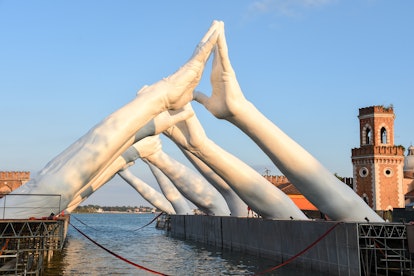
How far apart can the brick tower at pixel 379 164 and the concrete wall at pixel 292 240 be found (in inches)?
767

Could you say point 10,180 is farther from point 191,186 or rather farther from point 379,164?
point 379,164

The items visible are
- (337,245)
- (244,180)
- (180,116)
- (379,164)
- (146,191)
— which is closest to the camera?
(337,245)

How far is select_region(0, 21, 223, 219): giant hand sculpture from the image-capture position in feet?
60.2

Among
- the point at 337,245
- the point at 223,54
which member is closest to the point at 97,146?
the point at 223,54

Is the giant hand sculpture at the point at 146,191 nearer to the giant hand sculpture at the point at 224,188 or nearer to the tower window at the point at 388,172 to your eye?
the giant hand sculpture at the point at 224,188

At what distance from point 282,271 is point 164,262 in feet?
27.7

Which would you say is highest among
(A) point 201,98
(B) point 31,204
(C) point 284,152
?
(A) point 201,98

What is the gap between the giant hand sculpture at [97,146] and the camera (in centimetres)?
1834

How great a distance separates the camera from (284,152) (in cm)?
2277

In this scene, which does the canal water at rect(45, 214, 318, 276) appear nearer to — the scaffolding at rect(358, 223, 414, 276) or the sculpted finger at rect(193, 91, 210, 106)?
the scaffolding at rect(358, 223, 414, 276)

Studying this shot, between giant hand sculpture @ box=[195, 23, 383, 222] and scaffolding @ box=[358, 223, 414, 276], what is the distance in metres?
2.92

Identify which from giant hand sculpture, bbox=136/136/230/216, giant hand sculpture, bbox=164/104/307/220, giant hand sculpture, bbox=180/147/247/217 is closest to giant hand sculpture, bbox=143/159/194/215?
giant hand sculpture, bbox=136/136/230/216

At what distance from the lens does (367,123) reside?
173 feet

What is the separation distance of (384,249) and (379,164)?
114ft
